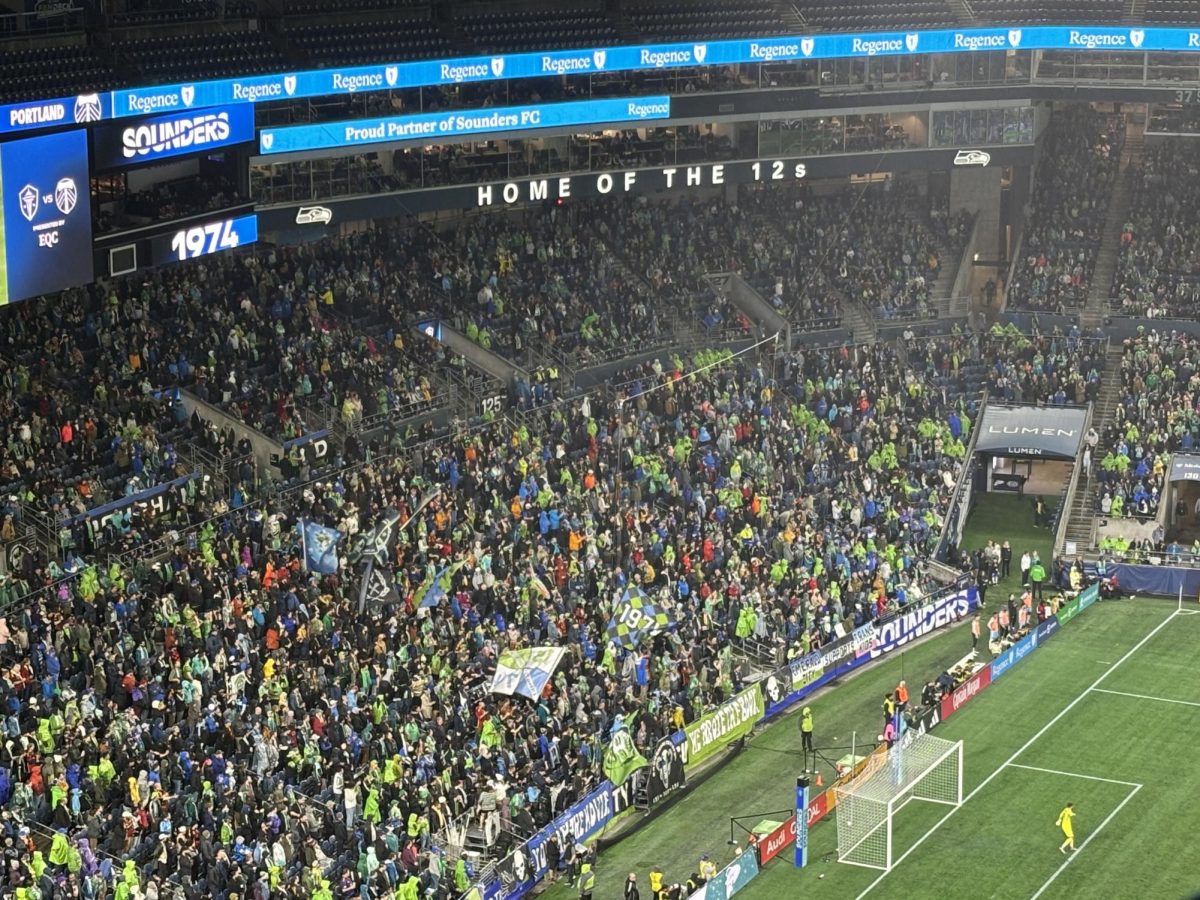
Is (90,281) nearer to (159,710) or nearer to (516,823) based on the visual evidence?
(159,710)

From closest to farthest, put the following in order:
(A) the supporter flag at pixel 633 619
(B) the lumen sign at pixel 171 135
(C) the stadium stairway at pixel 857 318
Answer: (B) the lumen sign at pixel 171 135 < (A) the supporter flag at pixel 633 619 < (C) the stadium stairway at pixel 857 318

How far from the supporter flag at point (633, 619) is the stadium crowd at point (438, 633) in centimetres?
Answer: 45

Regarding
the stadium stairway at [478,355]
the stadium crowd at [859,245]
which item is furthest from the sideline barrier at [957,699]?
the stadium stairway at [478,355]

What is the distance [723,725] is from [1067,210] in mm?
27674

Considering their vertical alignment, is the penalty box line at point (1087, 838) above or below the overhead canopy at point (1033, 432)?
below

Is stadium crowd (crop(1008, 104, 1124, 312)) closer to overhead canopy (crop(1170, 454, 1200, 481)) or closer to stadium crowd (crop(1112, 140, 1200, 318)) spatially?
stadium crowd (crop(1112, 140, 1200, 318))

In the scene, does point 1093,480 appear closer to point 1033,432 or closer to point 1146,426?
point 1146,426

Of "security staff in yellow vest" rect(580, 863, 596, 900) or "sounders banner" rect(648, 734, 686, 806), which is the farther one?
"sounders banner" rect(648, 734, 686, 806)

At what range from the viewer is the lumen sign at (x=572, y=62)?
4238cm

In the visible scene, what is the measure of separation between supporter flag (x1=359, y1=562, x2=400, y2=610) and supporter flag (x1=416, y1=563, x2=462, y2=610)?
92 centimetres

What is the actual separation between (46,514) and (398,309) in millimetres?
14143

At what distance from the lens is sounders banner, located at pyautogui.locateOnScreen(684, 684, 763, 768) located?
42281 mm

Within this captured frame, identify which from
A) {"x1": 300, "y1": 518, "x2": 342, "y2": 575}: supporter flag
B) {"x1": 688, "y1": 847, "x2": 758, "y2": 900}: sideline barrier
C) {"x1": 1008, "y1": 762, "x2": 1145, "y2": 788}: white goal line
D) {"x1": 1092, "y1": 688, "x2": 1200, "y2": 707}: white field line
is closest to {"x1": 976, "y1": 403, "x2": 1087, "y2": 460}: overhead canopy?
{"x1": 1092, "y1": 688, "x2": 1200, "y2": 707}: white field line

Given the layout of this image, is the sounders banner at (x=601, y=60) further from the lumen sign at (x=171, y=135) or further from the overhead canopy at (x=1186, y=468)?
the overhead canopy at (x=1186, y=468)
